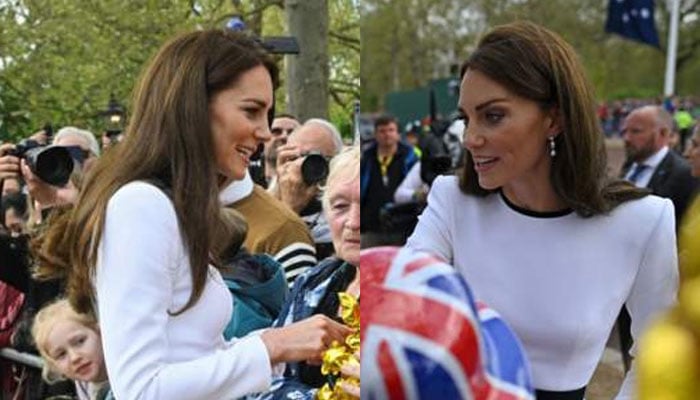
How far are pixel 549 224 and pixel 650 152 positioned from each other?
2.30 meters

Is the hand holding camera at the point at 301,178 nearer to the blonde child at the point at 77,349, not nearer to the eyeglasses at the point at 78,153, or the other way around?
the eyeglasses at the point at 78,153

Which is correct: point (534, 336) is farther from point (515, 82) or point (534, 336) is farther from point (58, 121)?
point (58, 121)

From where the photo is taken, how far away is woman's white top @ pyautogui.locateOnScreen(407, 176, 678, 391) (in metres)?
0.58

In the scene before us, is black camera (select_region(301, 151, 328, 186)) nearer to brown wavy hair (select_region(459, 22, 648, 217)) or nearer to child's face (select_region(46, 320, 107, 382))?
child's face (select_region(46, 320, 107, 382))

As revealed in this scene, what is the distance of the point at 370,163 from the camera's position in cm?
392

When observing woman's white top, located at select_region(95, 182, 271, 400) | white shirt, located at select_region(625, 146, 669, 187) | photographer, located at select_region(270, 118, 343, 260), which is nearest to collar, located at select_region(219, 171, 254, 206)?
photographer, located at select_region(270, 118, 343, 260)

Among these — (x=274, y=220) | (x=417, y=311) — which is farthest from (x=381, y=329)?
(x=274, y=220)

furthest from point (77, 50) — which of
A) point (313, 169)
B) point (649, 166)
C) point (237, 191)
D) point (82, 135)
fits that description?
point (649, 166)

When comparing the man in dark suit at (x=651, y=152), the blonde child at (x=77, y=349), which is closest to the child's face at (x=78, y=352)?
the blonde child at (x=77, y=349)

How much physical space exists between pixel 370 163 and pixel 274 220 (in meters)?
2.70

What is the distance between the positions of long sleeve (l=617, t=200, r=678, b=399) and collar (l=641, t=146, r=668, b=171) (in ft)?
6.68

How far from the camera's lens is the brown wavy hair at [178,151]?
75 cm

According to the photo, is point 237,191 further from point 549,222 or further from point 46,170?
point 549,222

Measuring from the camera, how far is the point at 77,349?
1.01 meters
